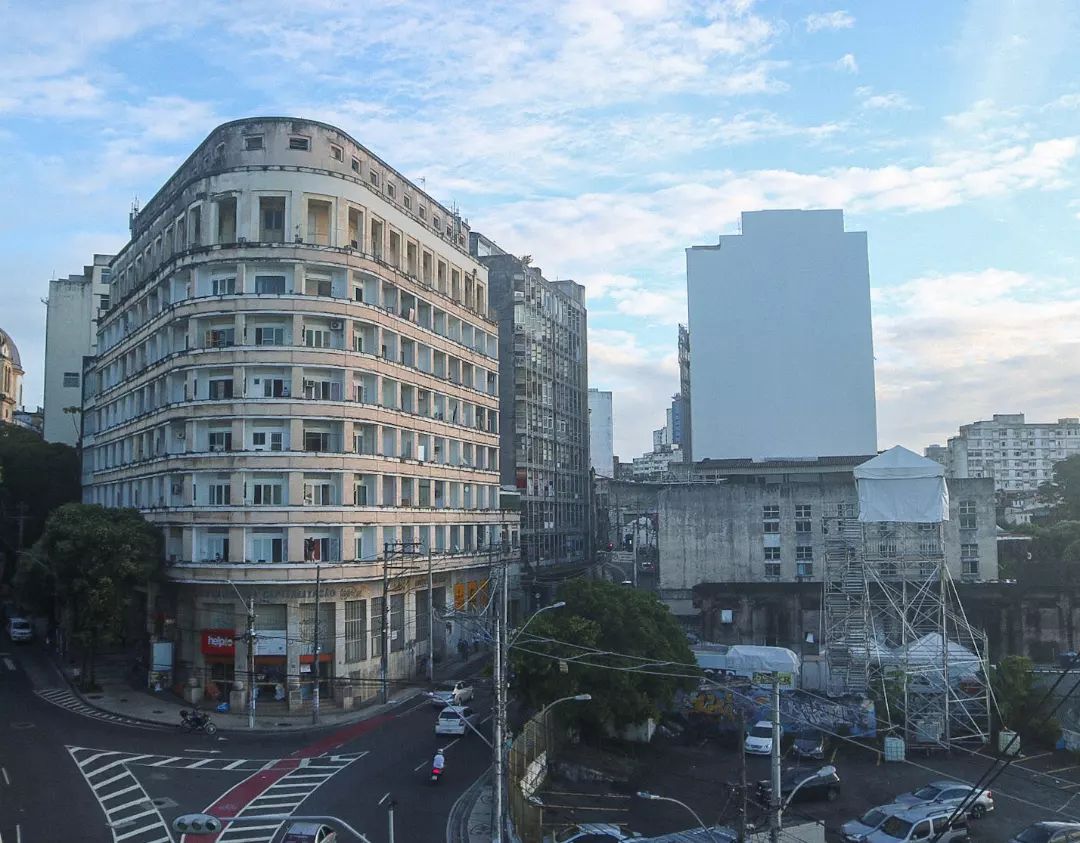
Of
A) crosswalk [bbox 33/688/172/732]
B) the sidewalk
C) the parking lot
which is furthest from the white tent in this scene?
crosswalk [bbox 33/688/172/732]

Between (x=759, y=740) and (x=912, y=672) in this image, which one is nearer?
(x=759, y=740)

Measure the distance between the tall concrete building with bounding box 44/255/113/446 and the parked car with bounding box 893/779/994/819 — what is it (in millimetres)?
90876

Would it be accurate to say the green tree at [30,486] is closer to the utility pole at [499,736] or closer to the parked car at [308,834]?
the parked car at [308,834]

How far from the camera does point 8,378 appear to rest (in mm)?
118312

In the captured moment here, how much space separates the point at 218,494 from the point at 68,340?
6286cm

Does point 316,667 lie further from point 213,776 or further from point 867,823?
point 867,823

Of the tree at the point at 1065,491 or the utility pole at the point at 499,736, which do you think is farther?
the tree at the point at 1065,491

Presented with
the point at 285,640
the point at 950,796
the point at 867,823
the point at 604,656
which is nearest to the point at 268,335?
the point at 285,640

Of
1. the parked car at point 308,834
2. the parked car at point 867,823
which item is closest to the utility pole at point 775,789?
the parked car at point 867,823

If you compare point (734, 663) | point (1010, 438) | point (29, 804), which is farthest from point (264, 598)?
point (1010, 438)

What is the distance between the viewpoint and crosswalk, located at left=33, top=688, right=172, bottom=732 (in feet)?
153

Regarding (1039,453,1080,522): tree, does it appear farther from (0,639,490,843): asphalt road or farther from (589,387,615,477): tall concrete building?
(589,387,615,477): tall concrete building

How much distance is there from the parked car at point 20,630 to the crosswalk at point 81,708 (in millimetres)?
18962

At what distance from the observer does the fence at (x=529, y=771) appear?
30.0 metres
